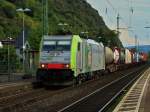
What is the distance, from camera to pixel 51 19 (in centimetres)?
14925

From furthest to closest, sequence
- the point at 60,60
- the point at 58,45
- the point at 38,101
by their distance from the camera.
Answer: the point at 58,45
the point at 60,60
the point at 38,101

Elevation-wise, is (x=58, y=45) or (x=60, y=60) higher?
(x=58, y=45)

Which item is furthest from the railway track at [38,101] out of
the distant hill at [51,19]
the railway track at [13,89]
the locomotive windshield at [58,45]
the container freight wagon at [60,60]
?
the distant hill at [51,19]

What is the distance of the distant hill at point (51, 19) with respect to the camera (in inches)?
4715

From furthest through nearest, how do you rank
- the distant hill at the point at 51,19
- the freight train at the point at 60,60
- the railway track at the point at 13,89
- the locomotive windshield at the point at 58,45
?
the distant hill at the point at 51,19, the locomotive windshield at the point at 58,45, the freight train at the point at 60,60, the railway track at the point at 13,89

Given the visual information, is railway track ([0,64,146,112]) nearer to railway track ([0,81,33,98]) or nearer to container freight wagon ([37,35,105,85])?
railway track ([0,81,33,98])

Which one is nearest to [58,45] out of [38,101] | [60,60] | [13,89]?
[60,60]

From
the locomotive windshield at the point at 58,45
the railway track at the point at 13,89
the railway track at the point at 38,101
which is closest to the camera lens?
the railway track at the point at 38,101

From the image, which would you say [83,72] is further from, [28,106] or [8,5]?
[8,5]

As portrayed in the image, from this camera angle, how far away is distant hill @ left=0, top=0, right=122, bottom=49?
120 meters

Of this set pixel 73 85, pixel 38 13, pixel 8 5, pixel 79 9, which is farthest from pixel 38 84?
pixel 79 9

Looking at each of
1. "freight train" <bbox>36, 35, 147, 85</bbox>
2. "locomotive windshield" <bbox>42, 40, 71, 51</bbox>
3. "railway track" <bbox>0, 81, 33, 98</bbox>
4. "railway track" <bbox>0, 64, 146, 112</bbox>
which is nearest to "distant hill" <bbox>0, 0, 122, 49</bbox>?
"freight train" <bbox>36, 35, 147, 85</bbox>

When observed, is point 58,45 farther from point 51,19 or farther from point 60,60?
point 51,19

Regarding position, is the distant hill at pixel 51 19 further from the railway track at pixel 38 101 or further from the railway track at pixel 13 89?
the railway track at pixel 38 101
